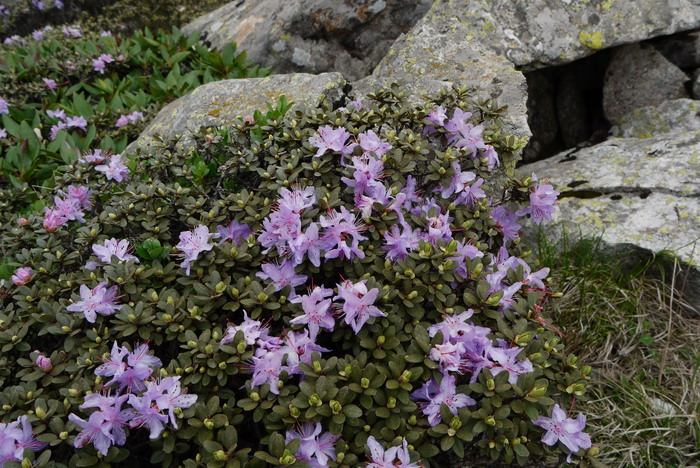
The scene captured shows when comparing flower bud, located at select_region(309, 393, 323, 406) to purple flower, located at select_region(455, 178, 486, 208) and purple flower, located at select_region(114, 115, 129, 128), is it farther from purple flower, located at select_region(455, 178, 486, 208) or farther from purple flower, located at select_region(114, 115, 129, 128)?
purple flower, located at select_region(114, 115, 129, 128)

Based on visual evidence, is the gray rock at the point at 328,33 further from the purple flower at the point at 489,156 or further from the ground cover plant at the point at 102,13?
the ground cover plant at the point at 102,13

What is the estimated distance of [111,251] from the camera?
1.99 m

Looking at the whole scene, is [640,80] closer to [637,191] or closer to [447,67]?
[637,191]

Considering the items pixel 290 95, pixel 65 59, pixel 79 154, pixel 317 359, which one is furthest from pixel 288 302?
pixel 65 59

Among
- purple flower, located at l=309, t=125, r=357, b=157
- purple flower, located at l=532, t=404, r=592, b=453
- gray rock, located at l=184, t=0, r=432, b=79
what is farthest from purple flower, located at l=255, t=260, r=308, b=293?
gray rock, located at l=184, t=0, r=432, b=79

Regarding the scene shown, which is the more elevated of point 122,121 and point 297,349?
point 122,121

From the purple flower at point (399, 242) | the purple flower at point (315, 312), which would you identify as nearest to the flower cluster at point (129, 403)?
the purple flower at point (315, 312)

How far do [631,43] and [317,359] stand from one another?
3.49 m

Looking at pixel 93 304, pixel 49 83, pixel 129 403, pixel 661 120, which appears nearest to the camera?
pixel 129 403

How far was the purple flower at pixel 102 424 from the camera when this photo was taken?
1.45 metres

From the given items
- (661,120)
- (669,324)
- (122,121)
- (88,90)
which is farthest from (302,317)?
(88,90)

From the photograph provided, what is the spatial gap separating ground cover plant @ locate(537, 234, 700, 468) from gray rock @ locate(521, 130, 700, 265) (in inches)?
4.5

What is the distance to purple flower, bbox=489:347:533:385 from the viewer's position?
1630 millimetres

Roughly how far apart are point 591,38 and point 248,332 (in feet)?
10.4
